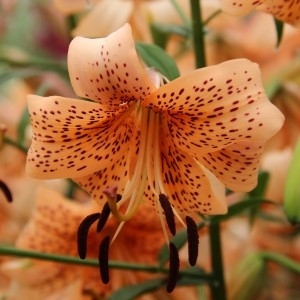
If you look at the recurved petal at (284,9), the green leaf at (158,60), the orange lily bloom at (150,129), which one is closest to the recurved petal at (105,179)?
the orange lily bloom at (150,129)

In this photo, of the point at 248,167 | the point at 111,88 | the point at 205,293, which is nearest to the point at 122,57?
the point at 111,88

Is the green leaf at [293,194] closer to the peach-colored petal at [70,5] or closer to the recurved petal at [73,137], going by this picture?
the recurved petal at [73,137]

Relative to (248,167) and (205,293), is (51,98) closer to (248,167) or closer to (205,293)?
(248,167)

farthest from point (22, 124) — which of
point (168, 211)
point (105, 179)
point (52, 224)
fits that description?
point (168, 211)

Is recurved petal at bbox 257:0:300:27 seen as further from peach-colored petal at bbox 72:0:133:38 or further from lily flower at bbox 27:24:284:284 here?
peach-colored petal at bbox 72:0:133:38

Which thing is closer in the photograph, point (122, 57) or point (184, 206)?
point (122, 57)

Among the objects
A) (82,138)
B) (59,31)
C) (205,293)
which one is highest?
(59,31)

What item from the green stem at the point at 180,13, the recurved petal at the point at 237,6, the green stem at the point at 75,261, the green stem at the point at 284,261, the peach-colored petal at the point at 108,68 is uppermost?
the green stem at the point at 180,13
